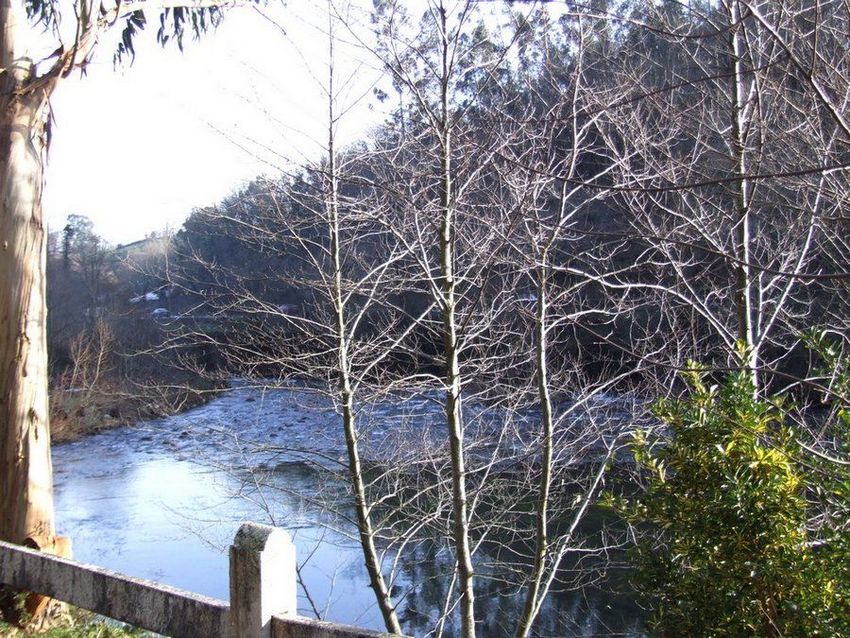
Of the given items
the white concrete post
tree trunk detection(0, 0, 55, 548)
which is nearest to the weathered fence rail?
the white concrete post

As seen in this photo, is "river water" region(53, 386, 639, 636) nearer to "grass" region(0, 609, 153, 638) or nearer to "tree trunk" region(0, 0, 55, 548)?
"tree trunk" region(0, 0, 55, 548)

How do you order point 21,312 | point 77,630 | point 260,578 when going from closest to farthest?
point 260,578 < point 77,630 < point 21,312

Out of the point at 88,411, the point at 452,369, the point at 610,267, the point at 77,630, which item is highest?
the point at 610,267

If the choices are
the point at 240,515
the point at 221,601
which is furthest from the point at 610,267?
the point at 221,601

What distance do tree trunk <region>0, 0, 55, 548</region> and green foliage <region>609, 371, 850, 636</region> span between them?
3702 mm

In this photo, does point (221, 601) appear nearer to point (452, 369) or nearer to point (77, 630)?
point (77, 630)

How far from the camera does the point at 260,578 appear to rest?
2809 mm

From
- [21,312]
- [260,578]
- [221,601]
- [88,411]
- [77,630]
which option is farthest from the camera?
[88,411]

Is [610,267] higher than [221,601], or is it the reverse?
[610,267]

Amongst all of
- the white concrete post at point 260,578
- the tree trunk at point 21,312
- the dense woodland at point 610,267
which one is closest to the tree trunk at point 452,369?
the dense woodland at point 610,267

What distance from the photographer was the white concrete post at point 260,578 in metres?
2.81

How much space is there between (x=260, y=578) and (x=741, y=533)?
5.29ft

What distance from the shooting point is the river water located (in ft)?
30.8

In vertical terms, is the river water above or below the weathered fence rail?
below
